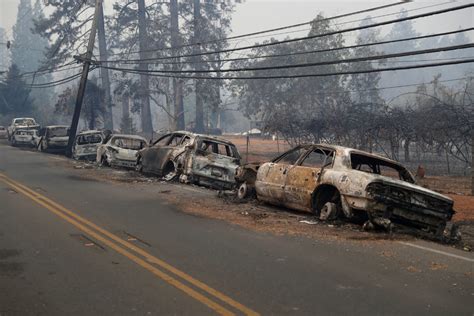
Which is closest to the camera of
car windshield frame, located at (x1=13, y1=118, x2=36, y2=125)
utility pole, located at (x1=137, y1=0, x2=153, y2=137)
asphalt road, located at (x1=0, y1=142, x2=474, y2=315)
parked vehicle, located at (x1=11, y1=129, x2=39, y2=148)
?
asphalt road, located at (x1=0, y1=142, x2=474, y2=315)

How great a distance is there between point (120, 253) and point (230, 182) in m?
7.95

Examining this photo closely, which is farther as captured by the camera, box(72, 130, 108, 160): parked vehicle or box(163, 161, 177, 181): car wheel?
box(72, 130, 108, 160): parked vehicle

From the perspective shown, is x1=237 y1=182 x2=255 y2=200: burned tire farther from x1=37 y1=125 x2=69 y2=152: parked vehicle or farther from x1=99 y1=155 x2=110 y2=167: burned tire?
x1=37 y1=125 x2=69 y2=152: parked vehicle

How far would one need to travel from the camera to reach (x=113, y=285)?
551 centimetres

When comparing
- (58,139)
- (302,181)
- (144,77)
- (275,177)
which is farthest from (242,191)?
(144,77)

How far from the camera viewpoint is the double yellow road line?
4.99 meters

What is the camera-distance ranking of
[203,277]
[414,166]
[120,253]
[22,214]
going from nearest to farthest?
1. [203,277]
2. [120,253]
3. [22,214]
4. [414,166]

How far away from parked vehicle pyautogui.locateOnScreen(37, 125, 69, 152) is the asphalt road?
19.4 m

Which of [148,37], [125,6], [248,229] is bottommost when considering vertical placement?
[248,229]

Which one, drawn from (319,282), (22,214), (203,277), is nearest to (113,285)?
(203,277)

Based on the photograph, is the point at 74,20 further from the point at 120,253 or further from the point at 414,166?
the point at 120,253

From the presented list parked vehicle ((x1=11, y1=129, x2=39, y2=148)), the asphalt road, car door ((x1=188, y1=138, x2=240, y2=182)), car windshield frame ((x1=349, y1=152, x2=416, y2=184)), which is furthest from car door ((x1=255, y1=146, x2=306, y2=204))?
parked vehicle ((x1=11, y1=129, x2=39, y2=148))

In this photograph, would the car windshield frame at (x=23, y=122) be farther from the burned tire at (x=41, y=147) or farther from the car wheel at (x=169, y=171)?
the car wheel at (x=169, y=171)

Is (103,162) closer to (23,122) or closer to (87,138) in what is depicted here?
(87,138)
